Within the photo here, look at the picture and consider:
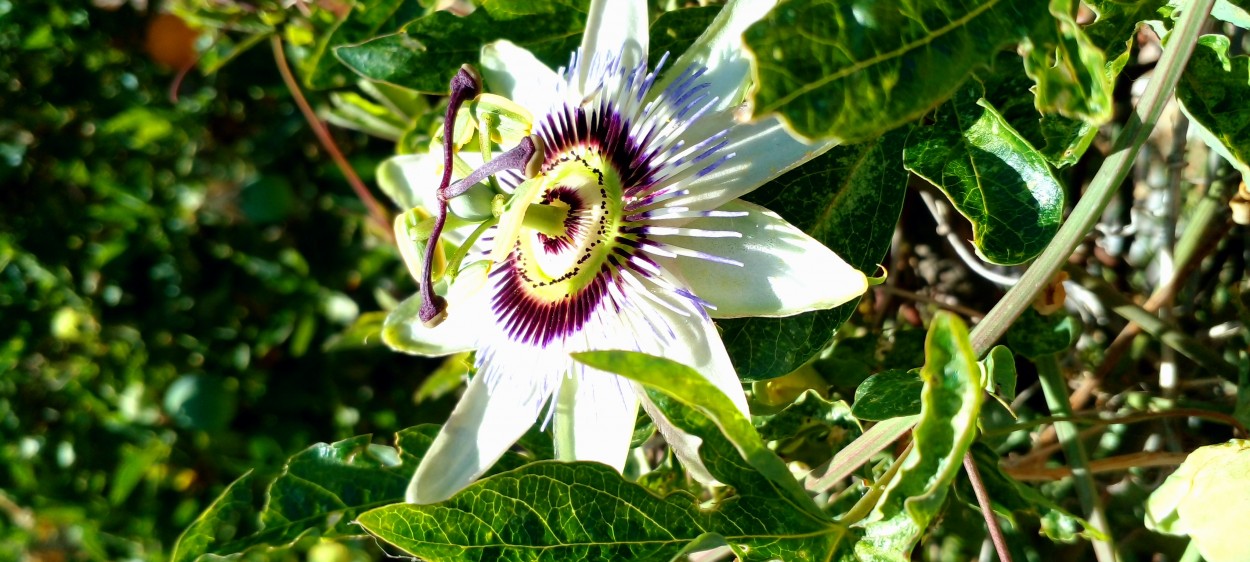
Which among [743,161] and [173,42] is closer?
[743,161]

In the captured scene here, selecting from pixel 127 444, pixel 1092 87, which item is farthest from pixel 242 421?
pixel 1092 87

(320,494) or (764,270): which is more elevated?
(764,270)

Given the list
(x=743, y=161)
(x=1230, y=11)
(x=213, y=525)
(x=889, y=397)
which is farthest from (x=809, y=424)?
(x=213, y=525)

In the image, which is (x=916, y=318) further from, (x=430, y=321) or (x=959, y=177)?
(x=430, y=321)

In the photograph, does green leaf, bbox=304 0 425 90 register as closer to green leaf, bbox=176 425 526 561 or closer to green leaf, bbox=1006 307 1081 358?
green leaf, bbox=176 425 526 561

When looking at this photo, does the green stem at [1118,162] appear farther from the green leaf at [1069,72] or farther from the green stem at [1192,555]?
the green stem at [1192,555]

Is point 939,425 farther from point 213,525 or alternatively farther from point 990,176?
point 213,525
